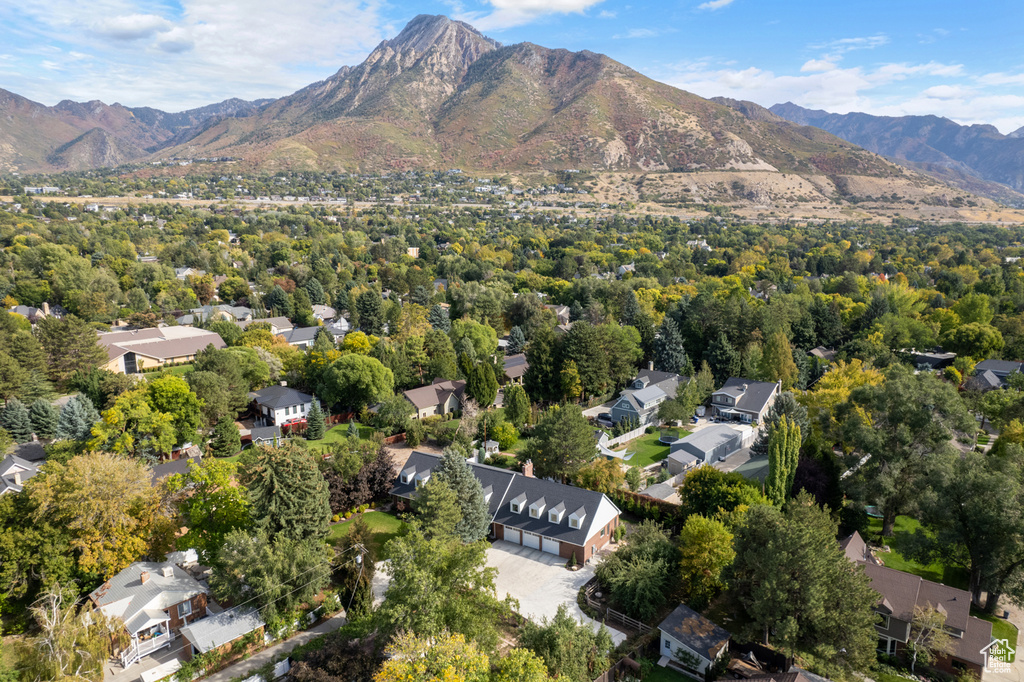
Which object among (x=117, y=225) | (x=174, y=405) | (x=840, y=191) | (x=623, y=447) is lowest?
→ (x=623, y=447)

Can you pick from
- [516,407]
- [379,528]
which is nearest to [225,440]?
[379,528]

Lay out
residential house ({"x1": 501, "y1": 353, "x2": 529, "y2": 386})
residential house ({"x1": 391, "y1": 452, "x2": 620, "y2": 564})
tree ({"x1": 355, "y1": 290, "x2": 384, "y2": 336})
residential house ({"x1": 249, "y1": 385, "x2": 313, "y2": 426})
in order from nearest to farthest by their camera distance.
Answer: residential house ({"x1": 391, "y1": 452, "x2": 620, "y2": 564}) → residential house ({"x1": 249, "y1": 385, "x2": 313, "y2": 426}) → residential house ({"x1": 501, "y1": 353, "x2": 529, "y2": 386}) → tree ({"x1": 355, "y1": 290, "x2": 384, "y2": 336})

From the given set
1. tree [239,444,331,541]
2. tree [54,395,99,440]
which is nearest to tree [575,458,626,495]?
tree [239,444,331,541]

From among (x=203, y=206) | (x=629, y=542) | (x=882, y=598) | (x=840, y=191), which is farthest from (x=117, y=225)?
(x=840, y=191)

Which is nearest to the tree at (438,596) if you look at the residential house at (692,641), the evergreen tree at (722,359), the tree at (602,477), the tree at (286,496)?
the tree at (286,496)

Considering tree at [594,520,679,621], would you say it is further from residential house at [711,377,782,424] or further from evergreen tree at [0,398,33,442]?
evergreen tree at [0,398,33,442]

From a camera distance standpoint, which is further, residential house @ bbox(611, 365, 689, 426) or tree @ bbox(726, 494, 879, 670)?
residential house @ bbox(611, 365, 689, 426)

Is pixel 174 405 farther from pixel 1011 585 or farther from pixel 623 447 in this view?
pixel 1011 585
